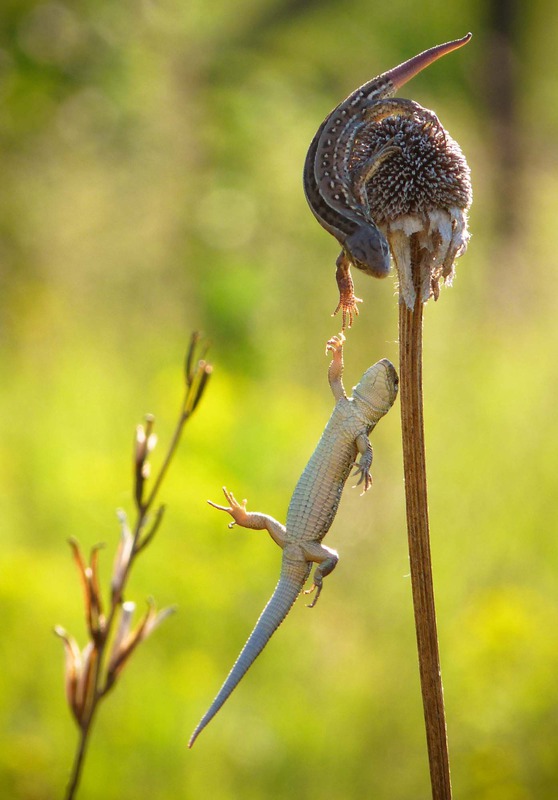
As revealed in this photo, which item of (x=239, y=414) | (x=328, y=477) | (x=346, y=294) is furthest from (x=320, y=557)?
(x=239, y=414)

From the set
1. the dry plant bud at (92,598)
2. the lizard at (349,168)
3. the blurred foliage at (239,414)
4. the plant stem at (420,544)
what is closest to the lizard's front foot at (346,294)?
the lizard at (349,168)

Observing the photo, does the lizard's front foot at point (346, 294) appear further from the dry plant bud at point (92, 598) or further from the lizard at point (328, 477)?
the dry plant bud at point (92, 598)

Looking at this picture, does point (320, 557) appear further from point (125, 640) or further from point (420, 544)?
point (125, 640)

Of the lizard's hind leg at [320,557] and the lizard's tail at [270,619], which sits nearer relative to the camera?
the lizard's tail at [270,619]

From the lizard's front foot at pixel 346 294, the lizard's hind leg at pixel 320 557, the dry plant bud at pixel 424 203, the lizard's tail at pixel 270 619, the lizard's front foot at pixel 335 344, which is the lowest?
the lizard's tail at pixel 270 619

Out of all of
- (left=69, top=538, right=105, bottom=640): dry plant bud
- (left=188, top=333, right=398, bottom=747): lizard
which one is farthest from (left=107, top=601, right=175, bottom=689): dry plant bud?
(left=188, top=333, right=398, bottom=747): lizard

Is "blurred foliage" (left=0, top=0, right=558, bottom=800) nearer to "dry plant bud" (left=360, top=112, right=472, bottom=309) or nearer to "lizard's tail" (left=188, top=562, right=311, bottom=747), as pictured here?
"lizard's tail" (left=188, top=562, right=311, bottom=747)
